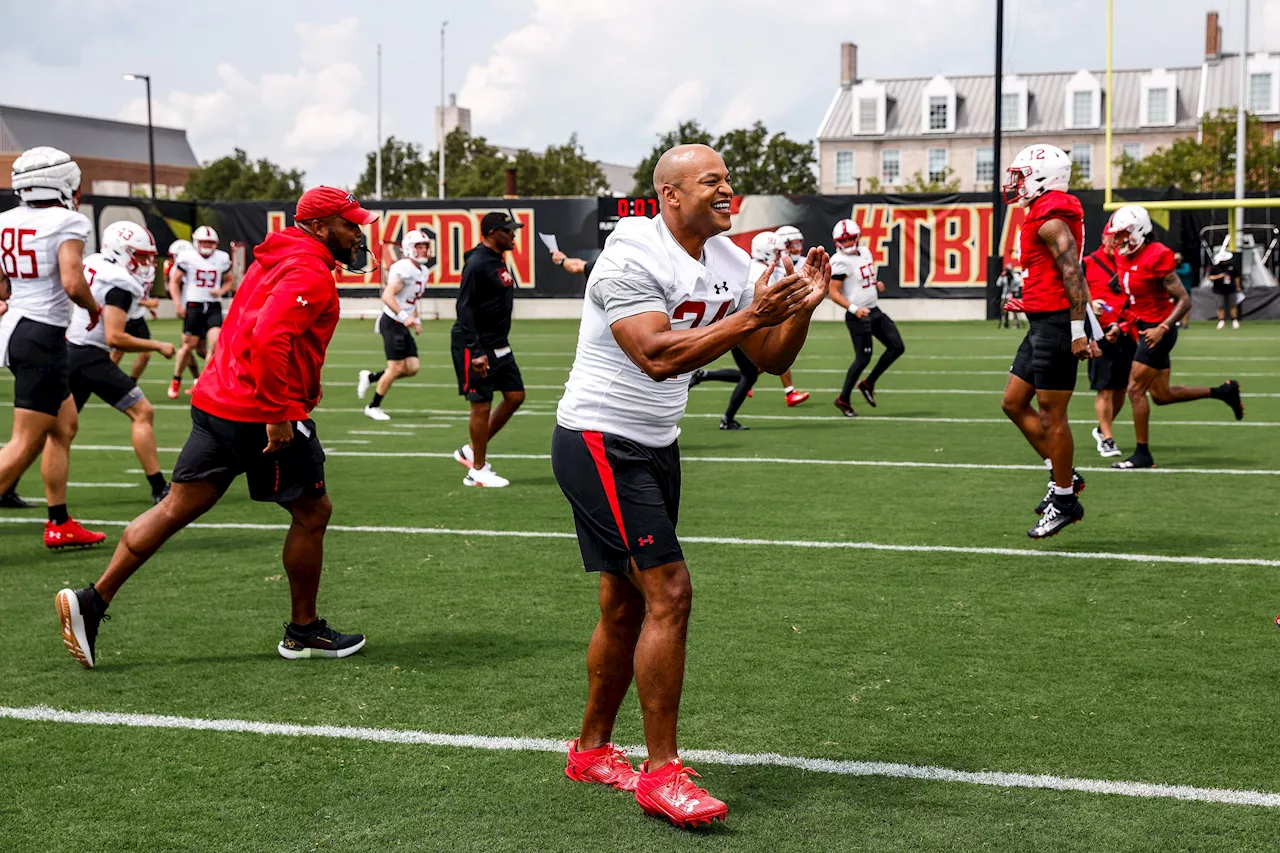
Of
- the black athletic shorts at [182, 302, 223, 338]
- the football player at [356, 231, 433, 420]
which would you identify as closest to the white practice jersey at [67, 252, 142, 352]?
the football player at [356, 231, 433, 420]

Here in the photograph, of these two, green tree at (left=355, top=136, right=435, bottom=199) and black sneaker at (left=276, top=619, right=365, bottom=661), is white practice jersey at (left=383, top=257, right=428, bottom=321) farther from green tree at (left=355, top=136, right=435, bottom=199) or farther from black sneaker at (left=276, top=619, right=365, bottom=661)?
green tree at (left=355, top=136, right=435, bottom=199)

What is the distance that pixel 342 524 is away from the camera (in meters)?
9.09

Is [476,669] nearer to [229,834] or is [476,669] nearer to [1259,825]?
[229,834]

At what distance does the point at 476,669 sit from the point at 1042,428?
14.2ft

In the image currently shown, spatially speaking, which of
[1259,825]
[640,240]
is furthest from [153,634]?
[1259,825]

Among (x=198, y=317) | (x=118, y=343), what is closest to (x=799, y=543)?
(x=118, y=343)

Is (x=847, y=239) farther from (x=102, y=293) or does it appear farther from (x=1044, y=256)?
(x=102, y=293)

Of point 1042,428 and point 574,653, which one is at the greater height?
point 1042,428

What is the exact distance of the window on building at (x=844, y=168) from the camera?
3484 inches

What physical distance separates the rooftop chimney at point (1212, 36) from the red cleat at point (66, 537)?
286ft

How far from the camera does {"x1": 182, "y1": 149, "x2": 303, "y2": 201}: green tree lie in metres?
64.0

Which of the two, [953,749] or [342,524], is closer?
[953,749]

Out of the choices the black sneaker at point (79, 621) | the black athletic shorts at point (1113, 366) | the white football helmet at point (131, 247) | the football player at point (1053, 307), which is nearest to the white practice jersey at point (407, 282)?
the white football helmet at point (131, 247)

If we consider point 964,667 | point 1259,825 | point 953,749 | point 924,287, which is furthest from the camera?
point 924,287
